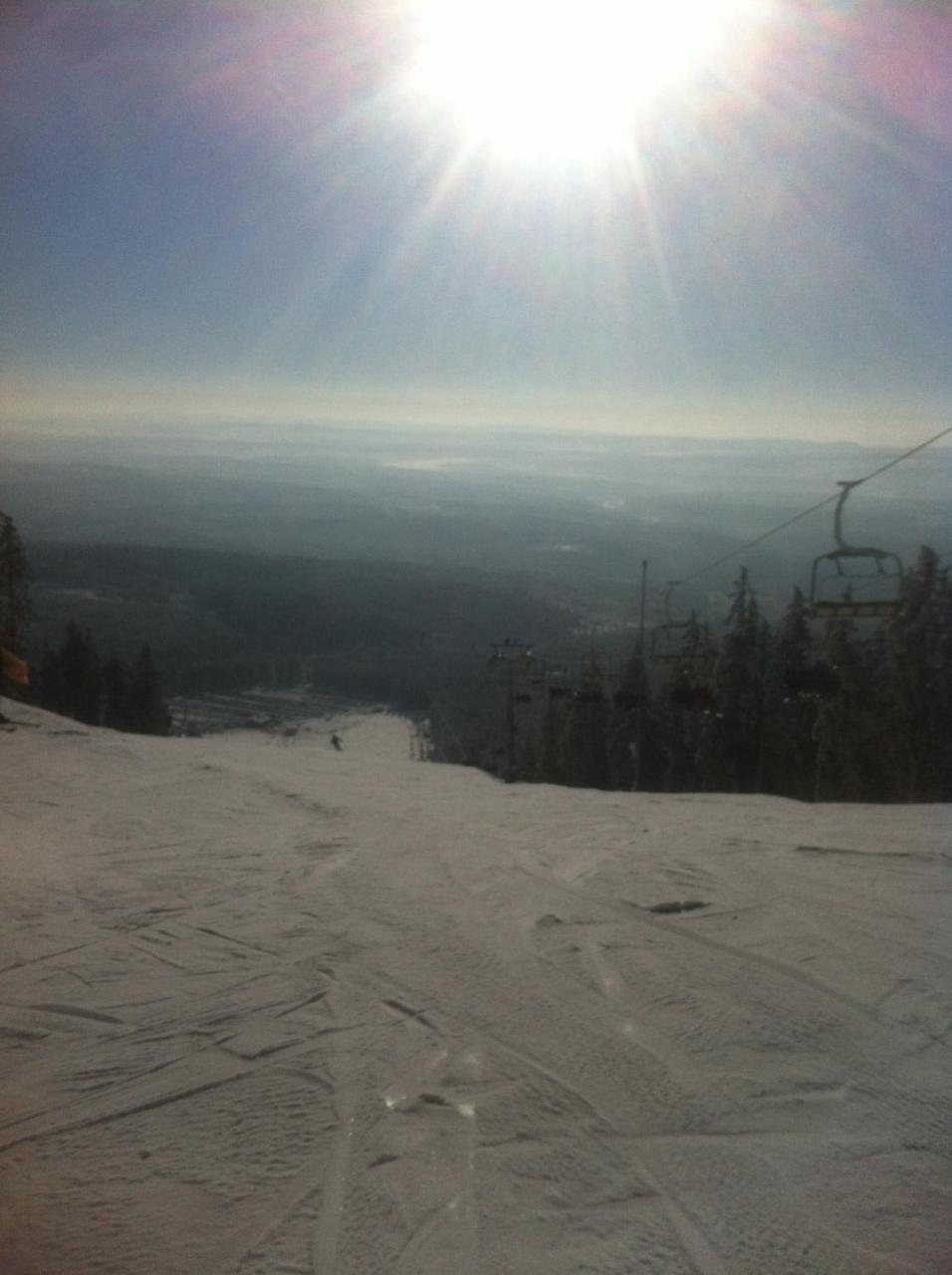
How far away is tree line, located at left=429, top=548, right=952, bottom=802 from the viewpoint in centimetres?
2238

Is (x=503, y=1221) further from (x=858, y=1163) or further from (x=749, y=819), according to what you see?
(x=749, y=819)

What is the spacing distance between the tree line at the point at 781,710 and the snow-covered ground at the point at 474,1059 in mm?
8663

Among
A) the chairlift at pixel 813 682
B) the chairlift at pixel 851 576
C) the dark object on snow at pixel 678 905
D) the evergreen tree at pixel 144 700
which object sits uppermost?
the chairlift at pixel 851 576

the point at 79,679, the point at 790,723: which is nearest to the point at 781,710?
the point at 790,723

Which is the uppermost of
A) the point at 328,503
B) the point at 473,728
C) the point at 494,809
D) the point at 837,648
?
the point at 328,503

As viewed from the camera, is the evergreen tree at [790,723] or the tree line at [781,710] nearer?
the tree line at [781,710]

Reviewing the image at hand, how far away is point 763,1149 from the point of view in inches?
181

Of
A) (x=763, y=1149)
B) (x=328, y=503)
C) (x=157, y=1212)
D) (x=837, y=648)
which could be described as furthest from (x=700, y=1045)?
(x=328, y=503)

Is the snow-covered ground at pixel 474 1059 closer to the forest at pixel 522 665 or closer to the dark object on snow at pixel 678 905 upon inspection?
the dark object on snow at pixel 678 905

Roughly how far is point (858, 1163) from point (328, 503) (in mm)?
117568

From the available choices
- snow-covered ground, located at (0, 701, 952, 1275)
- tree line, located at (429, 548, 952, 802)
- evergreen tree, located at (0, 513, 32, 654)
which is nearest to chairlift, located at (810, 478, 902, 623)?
snow-covered ground, located at (0, 701, 952, 1275)

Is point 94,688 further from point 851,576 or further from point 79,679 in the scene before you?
point 851,576

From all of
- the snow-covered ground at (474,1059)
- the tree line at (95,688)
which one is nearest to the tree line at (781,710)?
the snow-covered ground at (474,1059)

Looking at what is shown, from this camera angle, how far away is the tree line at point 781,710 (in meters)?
22.4
